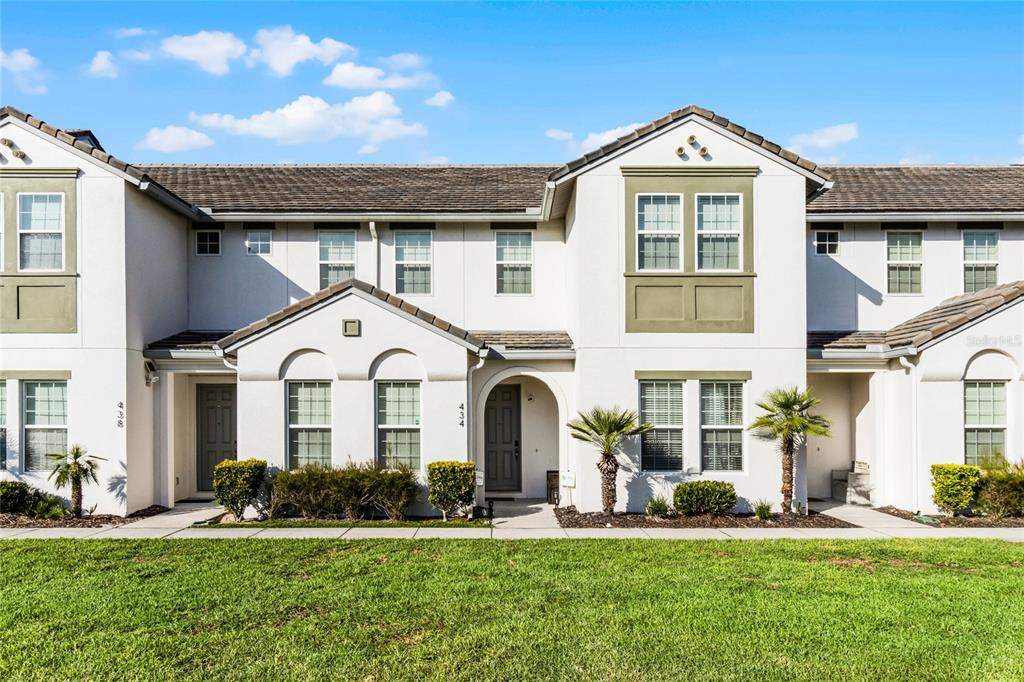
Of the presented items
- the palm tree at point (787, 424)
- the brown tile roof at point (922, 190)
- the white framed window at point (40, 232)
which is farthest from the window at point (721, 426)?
the white framed window at point (40, 232)

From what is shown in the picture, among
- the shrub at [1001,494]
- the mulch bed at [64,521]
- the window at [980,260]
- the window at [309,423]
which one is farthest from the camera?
the window at [980,260]

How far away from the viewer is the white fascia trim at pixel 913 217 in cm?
1418

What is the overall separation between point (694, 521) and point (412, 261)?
25.9 ft

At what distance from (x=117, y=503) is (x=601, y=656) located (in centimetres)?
1018

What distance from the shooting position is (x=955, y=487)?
11969mm

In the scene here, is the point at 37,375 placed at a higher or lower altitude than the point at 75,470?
higher

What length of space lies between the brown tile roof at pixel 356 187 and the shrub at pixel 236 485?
18.4 feet

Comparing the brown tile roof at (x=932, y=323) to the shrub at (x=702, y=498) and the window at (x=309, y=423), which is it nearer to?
the shrub at (x=702, y=498)

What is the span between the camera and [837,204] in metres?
14.8

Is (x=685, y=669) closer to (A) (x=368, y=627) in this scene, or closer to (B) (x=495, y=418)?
(A) (x=368, y=627)

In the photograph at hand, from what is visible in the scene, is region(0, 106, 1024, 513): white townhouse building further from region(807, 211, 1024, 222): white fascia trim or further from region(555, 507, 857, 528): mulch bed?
region(807, 211, 1024, 222): white fascia trim

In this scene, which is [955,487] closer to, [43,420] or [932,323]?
[932,323]

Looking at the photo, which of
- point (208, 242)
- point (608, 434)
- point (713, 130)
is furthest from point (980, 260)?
point (208, 242)

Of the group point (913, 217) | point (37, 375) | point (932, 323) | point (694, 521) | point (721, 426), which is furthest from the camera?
point (913, 217)
